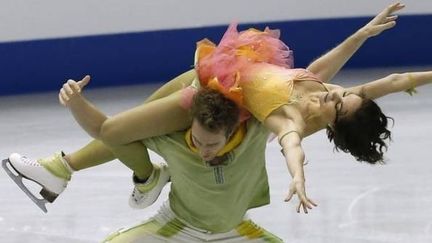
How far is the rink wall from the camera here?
5.16 meters

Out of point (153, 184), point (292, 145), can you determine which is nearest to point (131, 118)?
point (153, 184)

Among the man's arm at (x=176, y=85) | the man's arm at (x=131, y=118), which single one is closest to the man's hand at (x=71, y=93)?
the man's arm at (x=131, y=118)

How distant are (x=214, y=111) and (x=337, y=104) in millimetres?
286

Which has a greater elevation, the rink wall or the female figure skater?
the female figure skater

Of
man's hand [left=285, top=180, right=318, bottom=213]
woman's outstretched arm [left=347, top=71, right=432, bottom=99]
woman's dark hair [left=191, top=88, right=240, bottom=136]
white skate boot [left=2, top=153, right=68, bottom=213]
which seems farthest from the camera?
white skate boot [left=2, top=153, right=68, bottom=213]

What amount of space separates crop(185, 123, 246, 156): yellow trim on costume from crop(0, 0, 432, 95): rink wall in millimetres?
2922

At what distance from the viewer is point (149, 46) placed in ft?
17.3

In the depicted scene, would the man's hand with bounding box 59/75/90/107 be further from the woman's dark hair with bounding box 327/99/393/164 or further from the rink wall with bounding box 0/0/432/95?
the rink wall with bounding box 0/0/432/95

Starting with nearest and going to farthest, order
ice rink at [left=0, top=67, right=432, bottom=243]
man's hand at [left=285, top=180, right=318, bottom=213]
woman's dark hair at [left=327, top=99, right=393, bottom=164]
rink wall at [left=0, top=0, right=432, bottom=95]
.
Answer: man's hand at [left=285, top=180, right=318, bottom=213] → woman's dark hair at [left=327, top=99, right=393, bottom=164] → ice rink at [left=0, top=67, right=432, bottom=243] → rink wall at [left=0, top=0, right=432, bottom=95]

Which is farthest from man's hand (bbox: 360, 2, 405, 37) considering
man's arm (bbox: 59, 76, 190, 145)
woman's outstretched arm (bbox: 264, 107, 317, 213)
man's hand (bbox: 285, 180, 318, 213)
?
man's hand (bbox: 285, 180, 318, 213)

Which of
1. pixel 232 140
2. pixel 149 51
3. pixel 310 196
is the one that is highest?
pixel 232 140

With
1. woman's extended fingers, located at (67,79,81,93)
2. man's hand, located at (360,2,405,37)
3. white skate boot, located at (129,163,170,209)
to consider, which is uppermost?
woman's extended fingers, located at (67,79,81,93)

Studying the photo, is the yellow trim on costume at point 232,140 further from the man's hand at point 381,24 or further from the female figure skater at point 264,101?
the man's hand at point 381,24

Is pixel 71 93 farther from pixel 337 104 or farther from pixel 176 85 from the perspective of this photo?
pixel 337 104
